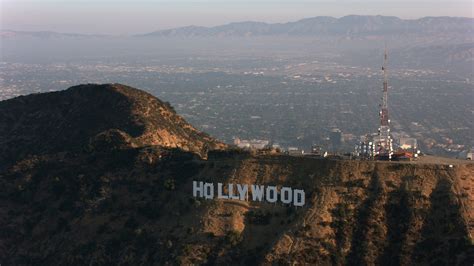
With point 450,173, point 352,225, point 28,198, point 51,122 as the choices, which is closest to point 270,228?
point 352,225

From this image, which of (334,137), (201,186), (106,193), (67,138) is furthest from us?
(334,137)

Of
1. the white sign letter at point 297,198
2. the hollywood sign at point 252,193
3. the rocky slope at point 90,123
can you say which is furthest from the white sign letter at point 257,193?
the rocky slope at point 90,123

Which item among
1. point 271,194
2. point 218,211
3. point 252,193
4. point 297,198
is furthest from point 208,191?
point 297,198

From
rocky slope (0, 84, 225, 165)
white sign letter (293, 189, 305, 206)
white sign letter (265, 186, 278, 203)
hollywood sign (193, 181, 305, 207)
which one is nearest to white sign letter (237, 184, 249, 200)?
hollywood sign (193, 181, 305, 207)

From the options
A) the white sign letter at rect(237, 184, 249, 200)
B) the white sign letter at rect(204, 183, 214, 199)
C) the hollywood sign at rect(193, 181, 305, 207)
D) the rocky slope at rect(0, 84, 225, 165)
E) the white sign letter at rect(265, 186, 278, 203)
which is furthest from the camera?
the rocky slope at rect(0, 84, 225, 165)

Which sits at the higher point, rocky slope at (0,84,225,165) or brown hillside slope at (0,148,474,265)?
rocky slope at (0,84,225,165)

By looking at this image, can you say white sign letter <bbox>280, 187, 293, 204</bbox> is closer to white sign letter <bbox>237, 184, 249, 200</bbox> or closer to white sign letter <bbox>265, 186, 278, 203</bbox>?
white sign letter <bbox>265, 186, 278, 203</bbox>

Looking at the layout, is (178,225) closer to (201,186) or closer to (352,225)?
(201,186)

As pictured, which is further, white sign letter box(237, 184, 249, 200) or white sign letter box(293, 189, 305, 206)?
white sign letter box(237, 184, 249, 200)

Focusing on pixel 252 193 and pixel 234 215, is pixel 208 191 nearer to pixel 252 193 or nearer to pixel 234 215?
pixel 234 215
